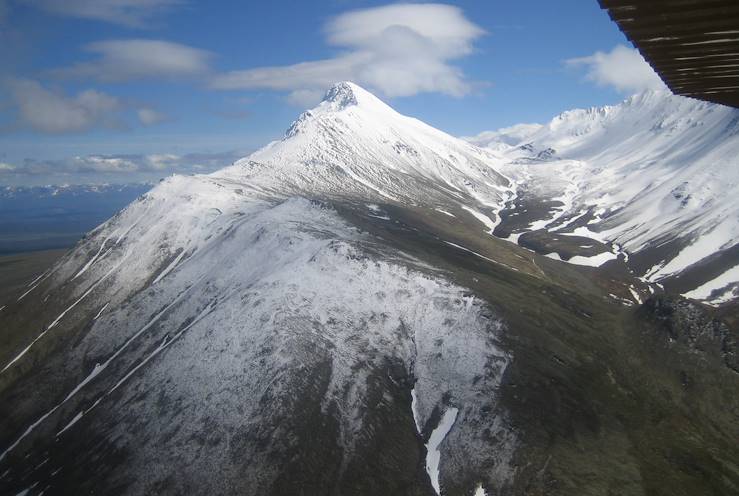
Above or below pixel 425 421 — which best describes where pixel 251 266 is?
above

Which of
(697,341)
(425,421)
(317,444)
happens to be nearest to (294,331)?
(317,444)

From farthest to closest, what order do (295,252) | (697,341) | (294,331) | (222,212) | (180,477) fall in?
(222,212)
(295,252)
(697,341)
(294,331)
(180,477)

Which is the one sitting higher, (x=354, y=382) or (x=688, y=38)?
(x=688, y=38)

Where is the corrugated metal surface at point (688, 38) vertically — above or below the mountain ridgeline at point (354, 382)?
above

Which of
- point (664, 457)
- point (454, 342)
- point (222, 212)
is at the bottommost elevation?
point (664, 457)

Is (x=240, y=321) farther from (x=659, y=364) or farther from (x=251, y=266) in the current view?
(x=659, y=364)

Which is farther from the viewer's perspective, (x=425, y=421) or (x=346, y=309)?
(x=346, y=309)

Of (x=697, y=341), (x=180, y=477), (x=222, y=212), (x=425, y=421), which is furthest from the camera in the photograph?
(x=222, y=212)

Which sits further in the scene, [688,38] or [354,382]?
[354,382]

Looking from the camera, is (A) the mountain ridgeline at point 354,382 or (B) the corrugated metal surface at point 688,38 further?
(A) the mountain ridgeline at point 354,382
